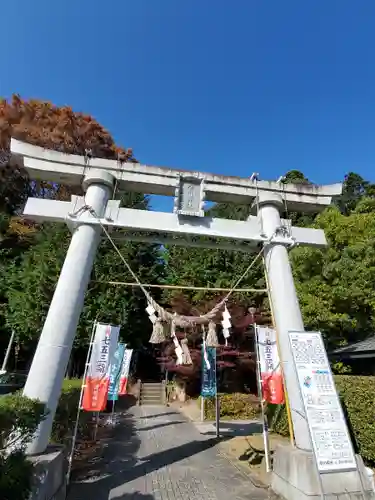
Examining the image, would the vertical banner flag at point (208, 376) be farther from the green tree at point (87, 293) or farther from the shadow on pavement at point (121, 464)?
the green tree at point (87, 293)

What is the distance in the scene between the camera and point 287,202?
7004 mm

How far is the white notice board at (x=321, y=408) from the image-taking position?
416cm

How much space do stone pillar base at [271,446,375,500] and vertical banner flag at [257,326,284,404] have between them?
5.85 ft

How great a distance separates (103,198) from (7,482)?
15.6ft

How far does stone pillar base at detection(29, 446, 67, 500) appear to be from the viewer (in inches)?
150

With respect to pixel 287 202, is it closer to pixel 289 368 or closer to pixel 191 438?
pixel 289 368

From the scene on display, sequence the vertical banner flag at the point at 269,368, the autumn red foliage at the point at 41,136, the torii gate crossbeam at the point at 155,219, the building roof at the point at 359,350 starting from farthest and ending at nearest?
the autumn red foliage at the point at 41,136 → the building roof at the point at 359,350 → the vertical banner flag at the point at 269,368 → the torii gate crossbeam at the point at 155,219

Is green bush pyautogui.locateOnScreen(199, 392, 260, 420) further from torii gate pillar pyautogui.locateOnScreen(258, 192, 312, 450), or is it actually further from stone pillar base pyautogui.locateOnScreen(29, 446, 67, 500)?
stone pillar base pyautogui.locateOnScreen(29, 446, 67, 500)

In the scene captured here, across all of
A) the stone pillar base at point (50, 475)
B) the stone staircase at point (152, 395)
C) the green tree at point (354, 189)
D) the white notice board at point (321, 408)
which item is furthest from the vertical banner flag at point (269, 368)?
the green tree at point (354, 189)

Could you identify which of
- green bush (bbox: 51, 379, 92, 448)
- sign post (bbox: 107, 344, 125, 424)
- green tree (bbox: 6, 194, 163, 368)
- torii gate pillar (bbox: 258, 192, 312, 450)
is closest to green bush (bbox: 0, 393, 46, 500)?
green bush (bbox: 51, 379, 92, 448)

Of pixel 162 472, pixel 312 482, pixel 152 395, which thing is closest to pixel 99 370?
pixel 162 472

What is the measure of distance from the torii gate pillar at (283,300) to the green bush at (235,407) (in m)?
9.55

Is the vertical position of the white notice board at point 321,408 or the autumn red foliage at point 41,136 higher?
the autumn red foliage at point 41,136

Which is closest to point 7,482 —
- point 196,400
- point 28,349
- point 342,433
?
point 342,433
